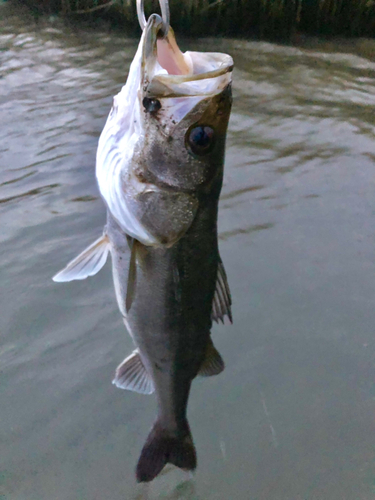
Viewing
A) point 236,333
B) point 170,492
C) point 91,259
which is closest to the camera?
point 91,259

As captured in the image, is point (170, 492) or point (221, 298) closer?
point (221, 298)

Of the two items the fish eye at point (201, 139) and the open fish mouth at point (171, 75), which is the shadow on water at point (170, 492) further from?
the open fish mouth at point (171, 75)

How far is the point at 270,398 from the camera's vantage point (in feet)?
8.32

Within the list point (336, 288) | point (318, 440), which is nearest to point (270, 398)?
point (318, 440)

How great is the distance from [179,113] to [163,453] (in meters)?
1.48

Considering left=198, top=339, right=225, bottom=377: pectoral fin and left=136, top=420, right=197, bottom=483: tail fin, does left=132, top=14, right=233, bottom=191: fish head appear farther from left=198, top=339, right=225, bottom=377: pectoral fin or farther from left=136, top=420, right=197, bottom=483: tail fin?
left=136, top=420, right=197, bottom=483: tail fin

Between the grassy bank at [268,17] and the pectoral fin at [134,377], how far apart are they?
8667 millimetres

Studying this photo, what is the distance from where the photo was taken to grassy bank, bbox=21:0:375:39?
9102mm

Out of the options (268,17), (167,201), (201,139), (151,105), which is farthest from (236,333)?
(268,17)

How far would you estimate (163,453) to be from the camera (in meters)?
1.98

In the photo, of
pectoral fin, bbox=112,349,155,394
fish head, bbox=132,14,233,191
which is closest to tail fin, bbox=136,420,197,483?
pectoral fin, bbox=112,349,155,394

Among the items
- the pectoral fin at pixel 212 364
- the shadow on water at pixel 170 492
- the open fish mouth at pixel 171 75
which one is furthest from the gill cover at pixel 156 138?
the shadow on water at pixel 170 492

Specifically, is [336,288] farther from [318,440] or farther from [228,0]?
[228,0]

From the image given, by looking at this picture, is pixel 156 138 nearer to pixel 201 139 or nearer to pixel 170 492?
pixel 201 139
